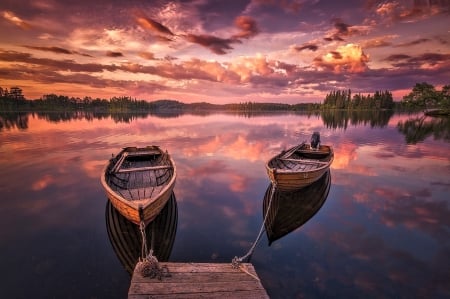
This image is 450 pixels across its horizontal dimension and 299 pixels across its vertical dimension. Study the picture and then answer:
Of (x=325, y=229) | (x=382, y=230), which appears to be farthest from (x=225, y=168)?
(x=382, y=230)

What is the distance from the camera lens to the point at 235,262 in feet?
22.3

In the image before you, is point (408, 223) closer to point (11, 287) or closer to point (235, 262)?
point (235, 262)

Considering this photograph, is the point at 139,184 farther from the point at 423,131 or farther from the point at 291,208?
the point at 423,131

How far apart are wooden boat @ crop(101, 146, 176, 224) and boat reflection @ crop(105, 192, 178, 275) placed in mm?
1281

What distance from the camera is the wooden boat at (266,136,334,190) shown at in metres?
12.8

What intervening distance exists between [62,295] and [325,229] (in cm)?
1100

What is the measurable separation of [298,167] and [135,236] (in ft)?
38.7

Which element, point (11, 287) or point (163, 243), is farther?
point (163, 243)

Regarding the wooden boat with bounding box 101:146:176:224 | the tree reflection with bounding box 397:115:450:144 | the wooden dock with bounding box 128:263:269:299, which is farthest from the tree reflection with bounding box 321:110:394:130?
the wooden dock with bounding box 128:263:269:299

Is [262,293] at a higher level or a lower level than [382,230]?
higher

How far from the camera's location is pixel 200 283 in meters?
6.04

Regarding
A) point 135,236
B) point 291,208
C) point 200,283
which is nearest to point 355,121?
point 291,208

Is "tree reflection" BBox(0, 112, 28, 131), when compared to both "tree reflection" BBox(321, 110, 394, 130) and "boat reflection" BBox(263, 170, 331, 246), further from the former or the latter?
"tree reflection" BBox(321, 110, 394, 130)

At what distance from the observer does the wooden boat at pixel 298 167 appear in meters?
12.8
